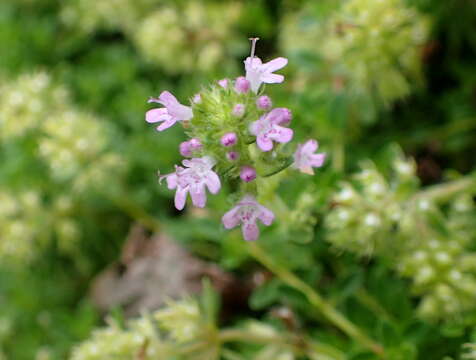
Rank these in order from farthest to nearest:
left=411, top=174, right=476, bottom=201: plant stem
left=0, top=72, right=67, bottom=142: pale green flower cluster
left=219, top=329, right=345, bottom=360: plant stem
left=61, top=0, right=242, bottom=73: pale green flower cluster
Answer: left=61, top=0, right=242, bottom=73: pale green flower cluster, left=0, top=72, right=67, bottom=142: pale green flower cluster, left=411, top=174, right=476, bottom=201: plant stem, left=219, top=329, right=345, bottom=360: plant stem

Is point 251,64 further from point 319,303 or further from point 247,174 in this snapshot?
point 319,303

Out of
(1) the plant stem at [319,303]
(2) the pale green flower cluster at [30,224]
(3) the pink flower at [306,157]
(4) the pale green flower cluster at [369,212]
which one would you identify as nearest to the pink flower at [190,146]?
(3) the pink flower at [306,157]

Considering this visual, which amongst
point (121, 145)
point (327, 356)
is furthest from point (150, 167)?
point (327, 356)

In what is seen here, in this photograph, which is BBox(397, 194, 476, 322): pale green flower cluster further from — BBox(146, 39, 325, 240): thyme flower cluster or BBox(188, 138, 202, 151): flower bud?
BBox(188, 138, 202, 151): flower bud

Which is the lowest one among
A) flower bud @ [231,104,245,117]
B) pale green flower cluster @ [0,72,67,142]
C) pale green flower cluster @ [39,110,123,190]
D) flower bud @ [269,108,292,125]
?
flower bud @ [269,108,292,125]

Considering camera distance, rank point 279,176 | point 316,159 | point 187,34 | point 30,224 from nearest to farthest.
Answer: point 316,159 < point 279,176 < point 30,224 < point 187,34

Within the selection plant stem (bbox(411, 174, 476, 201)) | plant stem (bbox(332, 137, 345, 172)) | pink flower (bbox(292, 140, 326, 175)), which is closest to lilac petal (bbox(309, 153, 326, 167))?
pink flower (bbox(292, 140, 326, 175))

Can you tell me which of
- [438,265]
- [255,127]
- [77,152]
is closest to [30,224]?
[77,152]
